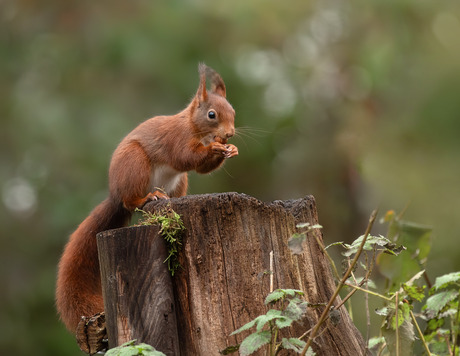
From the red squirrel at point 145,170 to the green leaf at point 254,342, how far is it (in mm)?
892

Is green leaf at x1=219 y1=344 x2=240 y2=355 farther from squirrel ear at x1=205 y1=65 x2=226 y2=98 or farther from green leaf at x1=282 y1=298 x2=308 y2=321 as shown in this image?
squirrel ear at x1=205 y1=65 x2=226 y2=98

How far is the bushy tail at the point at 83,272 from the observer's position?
8.76ft

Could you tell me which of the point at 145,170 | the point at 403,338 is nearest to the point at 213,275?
the point at 403,338

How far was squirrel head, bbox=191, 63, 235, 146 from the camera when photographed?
11.0ft

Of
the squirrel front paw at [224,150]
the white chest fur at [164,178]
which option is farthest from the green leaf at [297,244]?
the white chest fur at [164,178]

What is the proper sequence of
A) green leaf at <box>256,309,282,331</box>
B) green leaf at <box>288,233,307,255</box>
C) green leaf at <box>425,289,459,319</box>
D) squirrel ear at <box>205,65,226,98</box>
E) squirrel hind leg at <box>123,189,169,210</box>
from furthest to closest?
squirrel ear at <box>205,65,226,98</box>
squirrel hind leg at <box>123,189,169,210</box>
green leaf at <box>425,289,459,319</box>
green leaf at <box>288,233,307,255</box>
green leaf at <box>256,309,282,331</box>

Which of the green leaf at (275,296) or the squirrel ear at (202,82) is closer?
the green leaf at (275,296)

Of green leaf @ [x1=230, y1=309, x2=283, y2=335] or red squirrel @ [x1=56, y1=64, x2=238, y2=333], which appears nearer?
green leaf @ [x1=230, y1=309, x2=283, y2=335]

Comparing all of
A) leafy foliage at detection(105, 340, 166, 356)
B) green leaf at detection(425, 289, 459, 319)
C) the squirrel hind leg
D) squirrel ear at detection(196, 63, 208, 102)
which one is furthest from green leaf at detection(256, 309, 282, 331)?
squirrel ear at detection(196, 63, 208, 102)

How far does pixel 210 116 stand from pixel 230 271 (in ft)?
4.23

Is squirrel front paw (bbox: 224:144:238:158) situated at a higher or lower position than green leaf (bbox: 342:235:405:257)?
higher

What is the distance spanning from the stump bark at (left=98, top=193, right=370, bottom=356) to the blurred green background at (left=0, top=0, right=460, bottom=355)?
386 centimetres

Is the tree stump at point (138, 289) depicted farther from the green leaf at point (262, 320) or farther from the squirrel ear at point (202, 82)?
the squirrel ear at point (202, 82)

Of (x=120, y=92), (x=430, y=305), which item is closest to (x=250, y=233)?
(x=430, y=305)
